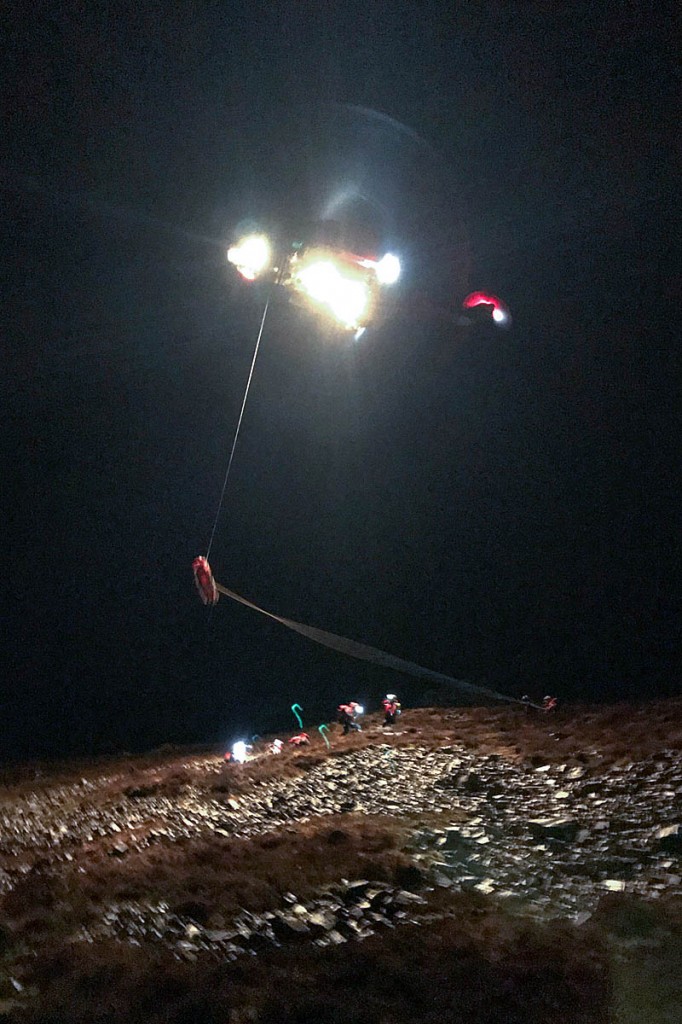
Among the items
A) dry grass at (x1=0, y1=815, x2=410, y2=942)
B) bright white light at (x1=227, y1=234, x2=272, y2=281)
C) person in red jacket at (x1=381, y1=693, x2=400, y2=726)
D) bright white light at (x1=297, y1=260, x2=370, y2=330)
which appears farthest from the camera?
person in red jacket at (x1=381, y1=693, x2=400, y2=726)

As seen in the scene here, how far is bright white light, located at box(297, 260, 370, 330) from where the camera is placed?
7.87 meters

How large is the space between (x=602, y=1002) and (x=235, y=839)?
22.2 feet

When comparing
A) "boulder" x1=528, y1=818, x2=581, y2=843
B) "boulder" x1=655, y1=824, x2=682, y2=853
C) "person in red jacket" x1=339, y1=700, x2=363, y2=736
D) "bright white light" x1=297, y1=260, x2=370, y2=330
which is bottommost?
"boulder" x1=655, y1=824, x2=682, y2=853

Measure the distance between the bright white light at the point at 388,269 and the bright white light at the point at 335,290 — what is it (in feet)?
0.85

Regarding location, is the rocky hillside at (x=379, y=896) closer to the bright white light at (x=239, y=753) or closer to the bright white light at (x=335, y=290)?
the bright white light at (x=239, y=753)

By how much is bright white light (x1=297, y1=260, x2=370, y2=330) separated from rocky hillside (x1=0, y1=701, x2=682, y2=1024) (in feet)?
24.9

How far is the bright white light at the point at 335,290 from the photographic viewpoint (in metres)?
7.87

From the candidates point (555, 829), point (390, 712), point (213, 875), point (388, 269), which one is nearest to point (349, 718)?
point (390, 712)

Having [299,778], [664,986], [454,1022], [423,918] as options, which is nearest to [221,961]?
[423,918]

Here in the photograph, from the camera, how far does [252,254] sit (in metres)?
7.73

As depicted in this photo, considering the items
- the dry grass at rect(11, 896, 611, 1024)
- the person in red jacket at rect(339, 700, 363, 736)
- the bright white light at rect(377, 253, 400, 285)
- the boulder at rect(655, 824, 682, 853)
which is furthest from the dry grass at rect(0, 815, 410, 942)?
the person in red jacket at rect(339, 700, 363, 736)

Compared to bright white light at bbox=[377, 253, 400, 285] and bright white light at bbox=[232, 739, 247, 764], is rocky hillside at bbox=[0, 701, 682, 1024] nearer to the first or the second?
bright white light at bbox=[232, 739, 247, 764]

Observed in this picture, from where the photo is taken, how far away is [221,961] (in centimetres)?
511

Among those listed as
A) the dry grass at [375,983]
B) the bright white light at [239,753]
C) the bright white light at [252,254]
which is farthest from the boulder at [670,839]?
the bright white light at [239,753]
